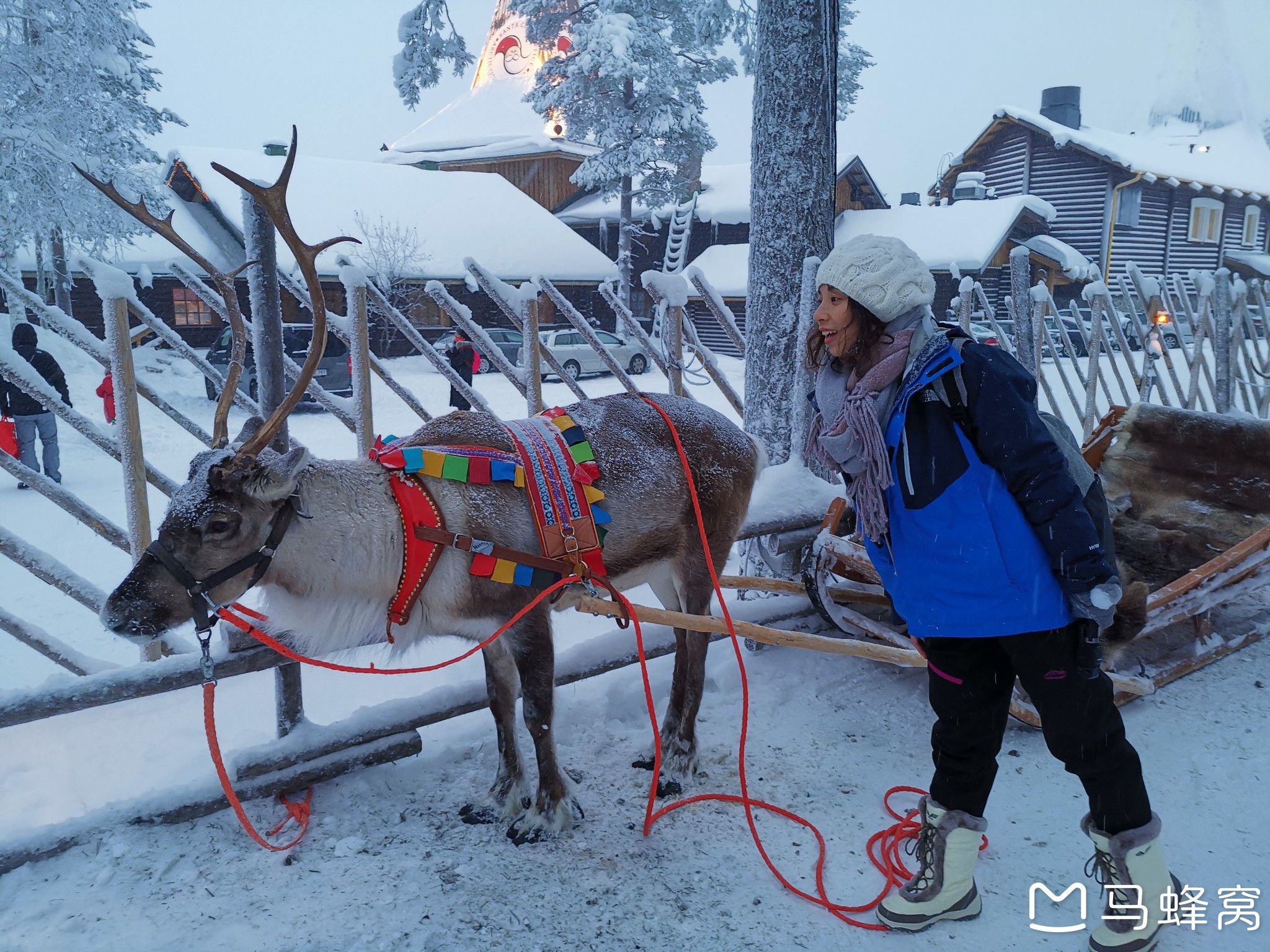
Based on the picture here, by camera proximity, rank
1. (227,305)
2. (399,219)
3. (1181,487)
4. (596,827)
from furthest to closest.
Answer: (399,219), (1181,487), (596,827), (227,305)

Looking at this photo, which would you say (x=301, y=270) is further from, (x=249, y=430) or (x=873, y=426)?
(x=873, y=426)

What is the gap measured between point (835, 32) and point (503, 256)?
16.6 m

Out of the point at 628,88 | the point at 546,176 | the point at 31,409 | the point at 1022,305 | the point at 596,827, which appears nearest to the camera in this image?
the point at 596,827

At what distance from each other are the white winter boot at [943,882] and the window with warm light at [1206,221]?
2900 cm

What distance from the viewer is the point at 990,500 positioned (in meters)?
2.11

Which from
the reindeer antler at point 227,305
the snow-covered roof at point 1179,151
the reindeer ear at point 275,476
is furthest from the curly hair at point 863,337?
the snow-covered roof at point 1179,151

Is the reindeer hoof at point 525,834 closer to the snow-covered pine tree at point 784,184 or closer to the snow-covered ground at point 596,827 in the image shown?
the snow-covered ground at point 596,827

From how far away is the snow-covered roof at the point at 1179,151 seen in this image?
23.2 meters

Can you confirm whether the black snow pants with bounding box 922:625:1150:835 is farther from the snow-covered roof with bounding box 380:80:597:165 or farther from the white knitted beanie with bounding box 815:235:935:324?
the snow-covered roof with bounding box 380:80:597:165

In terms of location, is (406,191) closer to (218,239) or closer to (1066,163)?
(218,239)

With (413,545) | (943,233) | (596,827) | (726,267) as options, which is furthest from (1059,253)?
(413,545)

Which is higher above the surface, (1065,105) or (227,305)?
(1065,105)

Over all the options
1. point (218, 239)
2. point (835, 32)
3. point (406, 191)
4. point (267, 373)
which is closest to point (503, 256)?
point (406, 191)

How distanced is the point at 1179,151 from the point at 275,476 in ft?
112
